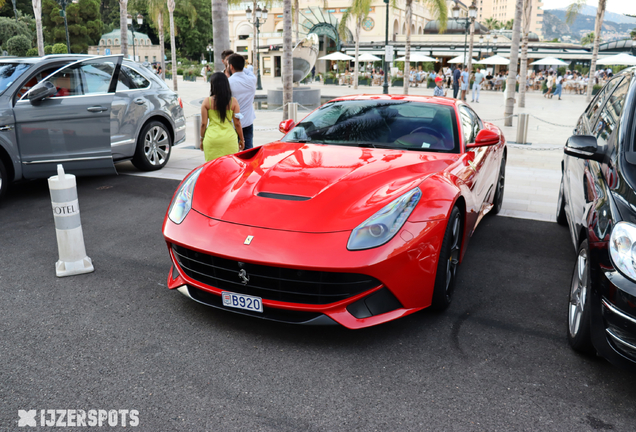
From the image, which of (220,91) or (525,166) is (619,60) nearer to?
(525,166)

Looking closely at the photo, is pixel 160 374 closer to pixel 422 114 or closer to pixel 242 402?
pixel 242 402

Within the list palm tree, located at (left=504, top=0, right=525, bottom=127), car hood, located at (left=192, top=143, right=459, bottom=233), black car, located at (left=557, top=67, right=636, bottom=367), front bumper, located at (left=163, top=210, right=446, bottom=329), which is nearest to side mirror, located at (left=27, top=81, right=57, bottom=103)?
car hood, located at (left=192, top=143, right=459, bottom=233)

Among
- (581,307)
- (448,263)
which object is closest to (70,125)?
(448,263)

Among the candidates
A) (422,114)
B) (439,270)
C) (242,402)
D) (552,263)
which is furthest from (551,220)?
(242,402)

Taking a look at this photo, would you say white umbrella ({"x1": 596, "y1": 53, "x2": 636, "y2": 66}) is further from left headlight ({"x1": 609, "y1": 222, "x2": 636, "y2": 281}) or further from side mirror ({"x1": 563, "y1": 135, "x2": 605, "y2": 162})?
left headlight ({"x1": 609, "y1": 222, "x2": 636, "y2": 281})

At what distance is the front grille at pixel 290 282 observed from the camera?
3123 mm

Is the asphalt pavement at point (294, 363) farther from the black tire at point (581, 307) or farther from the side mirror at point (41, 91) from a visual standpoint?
the side mirror at point (41, 91)

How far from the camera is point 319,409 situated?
8.85 ft

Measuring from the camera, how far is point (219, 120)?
6473 millimetres

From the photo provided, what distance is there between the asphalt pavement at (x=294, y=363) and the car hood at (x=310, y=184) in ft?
2.39

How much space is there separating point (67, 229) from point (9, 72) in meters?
3.63

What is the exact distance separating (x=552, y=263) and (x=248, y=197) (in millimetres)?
2926

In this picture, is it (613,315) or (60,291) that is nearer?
(613,315)

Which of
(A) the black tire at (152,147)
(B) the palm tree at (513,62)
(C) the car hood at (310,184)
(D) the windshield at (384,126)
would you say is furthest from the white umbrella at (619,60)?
(C) the car hood at (310,184)
